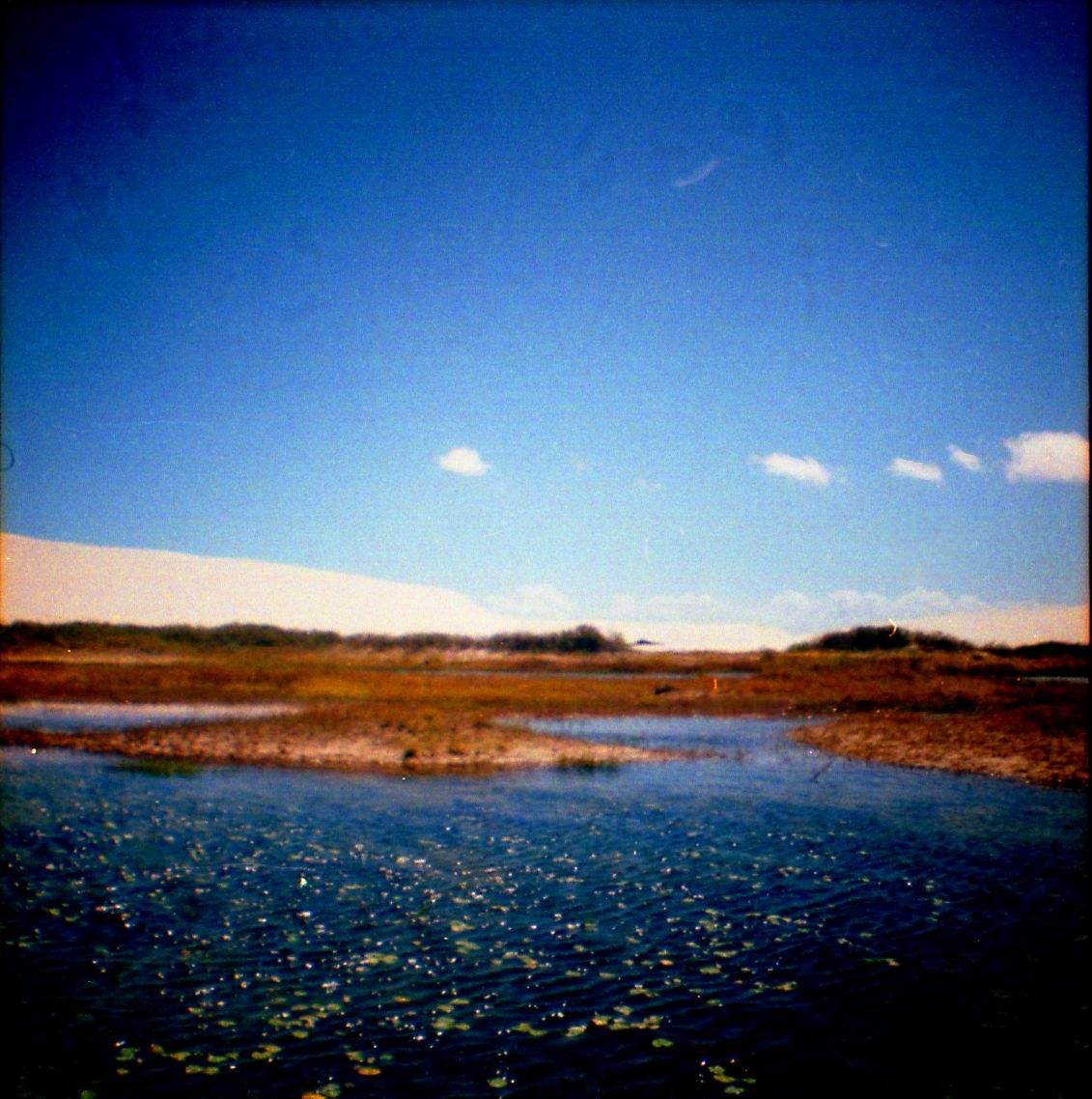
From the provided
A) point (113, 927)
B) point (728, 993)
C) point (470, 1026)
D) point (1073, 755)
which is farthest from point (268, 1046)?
point (1073, 755)

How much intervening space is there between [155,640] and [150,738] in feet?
211

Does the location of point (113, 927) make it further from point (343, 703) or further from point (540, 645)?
point (540, 645)

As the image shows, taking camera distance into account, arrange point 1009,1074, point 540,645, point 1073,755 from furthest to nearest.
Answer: point 540,645
point 1073,755
point 1009,1074

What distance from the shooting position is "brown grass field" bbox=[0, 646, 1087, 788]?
121 ft

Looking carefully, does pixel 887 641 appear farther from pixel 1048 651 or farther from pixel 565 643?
pixel 565 643

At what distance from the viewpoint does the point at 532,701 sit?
206 feet

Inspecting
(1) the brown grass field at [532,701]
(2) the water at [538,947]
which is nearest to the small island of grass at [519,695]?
(1) the brown grass field at [532,701]

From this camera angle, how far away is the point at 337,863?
766 inches

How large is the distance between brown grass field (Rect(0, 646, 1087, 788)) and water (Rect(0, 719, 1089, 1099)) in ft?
33.9

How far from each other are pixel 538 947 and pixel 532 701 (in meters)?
48.8

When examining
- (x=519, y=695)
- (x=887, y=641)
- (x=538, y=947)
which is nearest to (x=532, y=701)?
(x=519, y=695)

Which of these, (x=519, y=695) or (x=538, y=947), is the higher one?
(x=538, y=947)

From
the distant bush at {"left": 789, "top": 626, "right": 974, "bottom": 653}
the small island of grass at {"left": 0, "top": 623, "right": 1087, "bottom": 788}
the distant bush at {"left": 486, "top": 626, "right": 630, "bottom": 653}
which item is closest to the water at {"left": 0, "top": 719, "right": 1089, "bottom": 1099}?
the small island of grass at {"left": 0, "top": 623, "right": 1087, "bottom": 788}

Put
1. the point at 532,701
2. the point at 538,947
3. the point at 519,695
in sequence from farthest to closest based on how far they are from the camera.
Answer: the point at 519,695, the point at 532,701, the point at 538,947
